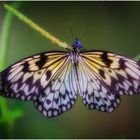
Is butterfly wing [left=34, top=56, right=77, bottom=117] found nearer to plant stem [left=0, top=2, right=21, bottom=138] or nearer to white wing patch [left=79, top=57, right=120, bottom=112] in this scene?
white wing patch [left=79, top=57, right=120, bottom=112]

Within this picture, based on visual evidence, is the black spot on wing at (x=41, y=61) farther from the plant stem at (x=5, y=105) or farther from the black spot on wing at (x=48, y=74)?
the plant stem at (x=5, y=105)

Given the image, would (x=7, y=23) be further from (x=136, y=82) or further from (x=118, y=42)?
(x=118, y=42)

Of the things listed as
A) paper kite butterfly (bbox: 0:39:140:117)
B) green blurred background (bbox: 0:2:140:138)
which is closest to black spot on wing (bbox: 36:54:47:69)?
paper kite butterfly (bbox: 0:39:140:117)

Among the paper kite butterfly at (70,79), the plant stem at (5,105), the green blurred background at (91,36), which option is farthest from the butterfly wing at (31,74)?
the green blurred background at (91,36)

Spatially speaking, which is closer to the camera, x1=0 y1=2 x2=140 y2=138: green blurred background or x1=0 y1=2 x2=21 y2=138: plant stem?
x1=0 y1=2 x2=21 y2=138: plant stem

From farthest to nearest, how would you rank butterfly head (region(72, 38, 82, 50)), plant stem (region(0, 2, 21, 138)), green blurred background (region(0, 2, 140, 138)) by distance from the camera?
green blurred background (region(0, 2, 140, 138)) < plant stem (region(0, 2, 21, 138)) < butterfly head (region(72, 38, 82, 50))

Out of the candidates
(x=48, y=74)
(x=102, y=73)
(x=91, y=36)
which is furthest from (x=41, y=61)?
(x=91, y=36)

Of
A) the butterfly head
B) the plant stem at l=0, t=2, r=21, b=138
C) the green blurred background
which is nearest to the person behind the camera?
the butterfly head
